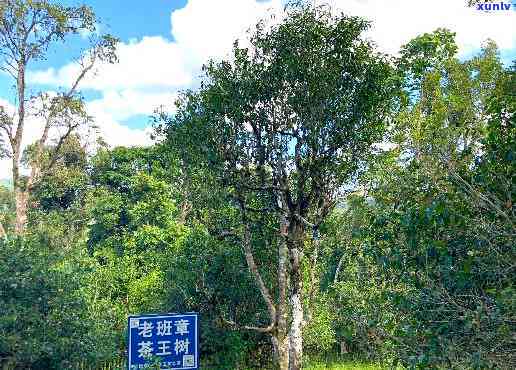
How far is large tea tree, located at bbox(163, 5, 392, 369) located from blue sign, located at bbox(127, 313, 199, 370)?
3.55 m

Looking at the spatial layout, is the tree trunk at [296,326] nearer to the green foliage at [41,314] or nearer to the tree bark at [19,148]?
the green foliage at [41,314]

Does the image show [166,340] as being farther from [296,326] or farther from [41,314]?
[296,326]

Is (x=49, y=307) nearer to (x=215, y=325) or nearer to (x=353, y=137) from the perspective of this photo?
(x=215, y=325)

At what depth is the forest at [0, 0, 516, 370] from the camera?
5688 millimetres

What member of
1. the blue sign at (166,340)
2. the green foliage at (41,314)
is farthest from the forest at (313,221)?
the blue sign at (166,340)

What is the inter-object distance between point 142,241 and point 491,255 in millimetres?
24857

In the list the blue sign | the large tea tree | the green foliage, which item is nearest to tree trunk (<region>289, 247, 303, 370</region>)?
the large tea tree

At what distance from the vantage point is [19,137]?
909 inches

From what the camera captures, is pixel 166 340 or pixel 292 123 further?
pixel 292 123

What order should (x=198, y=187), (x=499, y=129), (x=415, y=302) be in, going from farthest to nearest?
(x=198, y=187)
(x=499, y=129)
(x=415, y=302)

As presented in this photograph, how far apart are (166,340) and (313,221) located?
6.00m

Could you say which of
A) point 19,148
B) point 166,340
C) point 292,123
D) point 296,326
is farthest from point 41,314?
point 19,148

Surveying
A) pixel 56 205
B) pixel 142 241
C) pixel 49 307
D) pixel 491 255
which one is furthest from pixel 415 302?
pixel 56 205

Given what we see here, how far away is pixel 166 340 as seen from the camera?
1076cm
